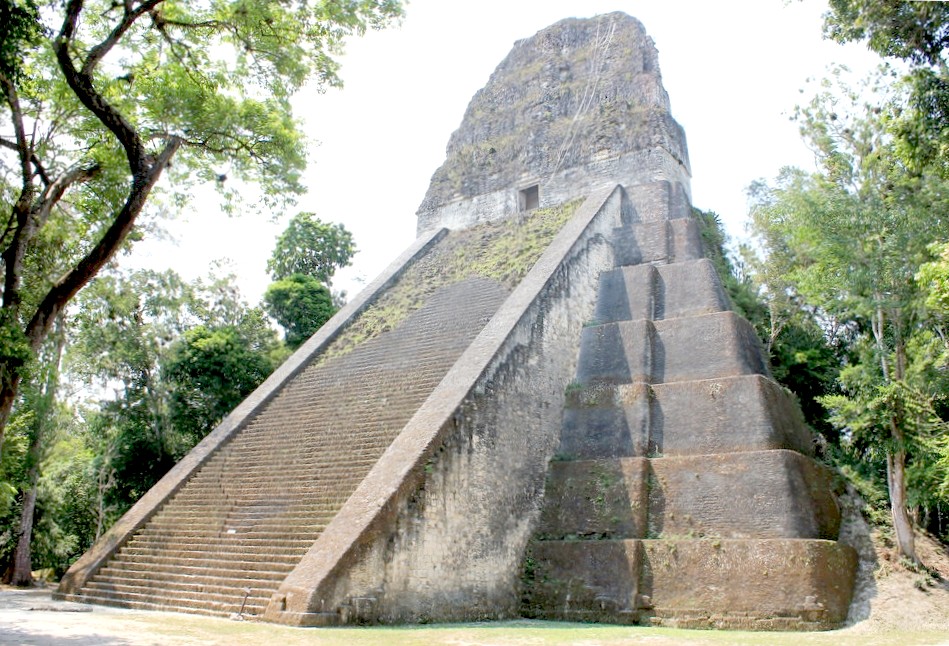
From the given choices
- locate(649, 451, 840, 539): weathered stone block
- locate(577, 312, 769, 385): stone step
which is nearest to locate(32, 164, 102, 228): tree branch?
locate(577, 312, 769, 385): stone step

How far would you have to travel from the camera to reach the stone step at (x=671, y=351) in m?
10.3

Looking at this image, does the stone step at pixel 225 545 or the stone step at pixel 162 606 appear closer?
the stone step at pixel 162 606

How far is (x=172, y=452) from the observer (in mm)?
15109

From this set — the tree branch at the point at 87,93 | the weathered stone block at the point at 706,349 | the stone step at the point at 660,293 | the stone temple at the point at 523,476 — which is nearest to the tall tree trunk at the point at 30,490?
the stone temple at the point at 523,476

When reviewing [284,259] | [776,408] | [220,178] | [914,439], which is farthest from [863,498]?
[284,259]

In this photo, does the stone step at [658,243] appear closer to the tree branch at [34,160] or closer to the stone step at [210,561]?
the stone step at [210,561]

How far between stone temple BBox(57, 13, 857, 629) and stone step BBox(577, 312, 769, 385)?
3 cm

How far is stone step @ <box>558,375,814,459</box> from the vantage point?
9.24 metres

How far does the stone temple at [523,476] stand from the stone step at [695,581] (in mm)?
21

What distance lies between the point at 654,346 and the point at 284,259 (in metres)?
14.8

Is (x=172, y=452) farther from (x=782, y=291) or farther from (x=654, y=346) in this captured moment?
(x=782, y=291)

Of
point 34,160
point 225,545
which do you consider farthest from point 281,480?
point 34,160

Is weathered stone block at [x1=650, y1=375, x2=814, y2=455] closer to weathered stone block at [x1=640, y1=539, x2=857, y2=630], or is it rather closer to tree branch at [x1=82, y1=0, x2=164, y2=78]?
weathered stone block at [x1=640, y1=539, x2=857, y2=630]

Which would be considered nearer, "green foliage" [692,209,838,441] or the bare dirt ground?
the bare dirt ground
